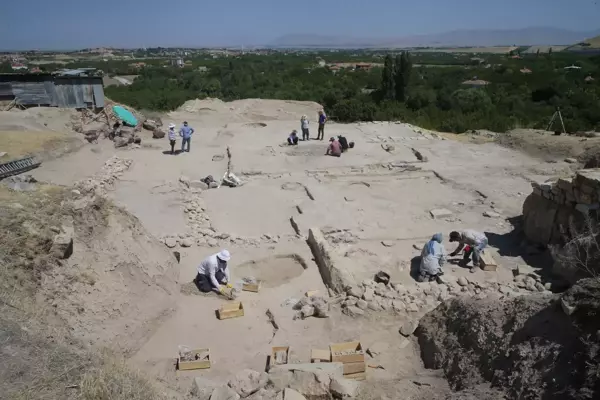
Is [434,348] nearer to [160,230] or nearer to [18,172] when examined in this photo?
[160,230]

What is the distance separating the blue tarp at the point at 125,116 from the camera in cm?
1792

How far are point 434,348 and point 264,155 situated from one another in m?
11.0

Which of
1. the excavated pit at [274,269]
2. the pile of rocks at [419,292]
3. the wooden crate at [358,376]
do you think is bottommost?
the excavated pit at [274,269]

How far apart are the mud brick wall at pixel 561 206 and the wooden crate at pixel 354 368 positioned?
4596 millimetres

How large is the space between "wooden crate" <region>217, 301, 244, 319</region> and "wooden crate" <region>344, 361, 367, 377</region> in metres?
2.02

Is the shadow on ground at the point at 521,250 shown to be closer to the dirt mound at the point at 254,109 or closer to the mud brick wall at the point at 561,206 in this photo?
the mud brick wall at the point at 561,206

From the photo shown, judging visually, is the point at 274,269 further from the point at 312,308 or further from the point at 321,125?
the point at 321,125

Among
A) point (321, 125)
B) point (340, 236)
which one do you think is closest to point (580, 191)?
point (340, 236)

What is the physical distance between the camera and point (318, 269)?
809 centimetres

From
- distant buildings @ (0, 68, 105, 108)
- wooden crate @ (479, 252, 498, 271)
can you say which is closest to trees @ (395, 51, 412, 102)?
distant buildings @ (0, 68, 105, 108)

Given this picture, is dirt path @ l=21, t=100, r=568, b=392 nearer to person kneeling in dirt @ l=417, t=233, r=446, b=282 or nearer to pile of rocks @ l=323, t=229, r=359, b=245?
pile of rocks @ l=323, t=229, r=359, b=245

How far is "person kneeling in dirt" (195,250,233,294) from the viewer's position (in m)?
7.09

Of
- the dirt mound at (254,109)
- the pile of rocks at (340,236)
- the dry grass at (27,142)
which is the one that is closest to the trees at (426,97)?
the dirt mound at (254,109)

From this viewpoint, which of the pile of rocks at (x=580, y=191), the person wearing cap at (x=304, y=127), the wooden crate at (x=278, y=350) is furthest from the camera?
the person wearing cap at (x=304, y=127)
